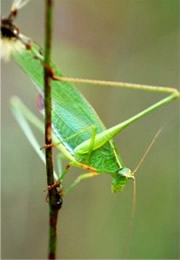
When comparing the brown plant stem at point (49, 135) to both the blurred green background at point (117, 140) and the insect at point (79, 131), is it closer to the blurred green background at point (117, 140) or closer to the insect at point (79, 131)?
the insect at point (79, 131)

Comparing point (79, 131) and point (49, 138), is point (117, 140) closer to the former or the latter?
point (79, 131)

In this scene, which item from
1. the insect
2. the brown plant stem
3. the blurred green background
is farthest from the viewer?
the blurred green background

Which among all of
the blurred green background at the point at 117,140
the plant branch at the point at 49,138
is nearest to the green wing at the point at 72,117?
the plant branch at the point at 49,138

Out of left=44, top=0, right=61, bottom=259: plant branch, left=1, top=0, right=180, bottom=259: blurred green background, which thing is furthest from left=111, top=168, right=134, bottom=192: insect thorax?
left=1, top=0, right=180, bottom=259: blurred green background

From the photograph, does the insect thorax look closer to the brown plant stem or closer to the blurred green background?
the brown plant stem

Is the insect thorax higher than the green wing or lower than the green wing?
lower

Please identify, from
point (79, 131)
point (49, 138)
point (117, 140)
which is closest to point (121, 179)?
point (79, 131)

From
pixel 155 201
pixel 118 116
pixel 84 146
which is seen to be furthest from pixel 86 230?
pixel 84 146

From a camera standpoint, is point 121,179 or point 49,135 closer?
point 49,135
